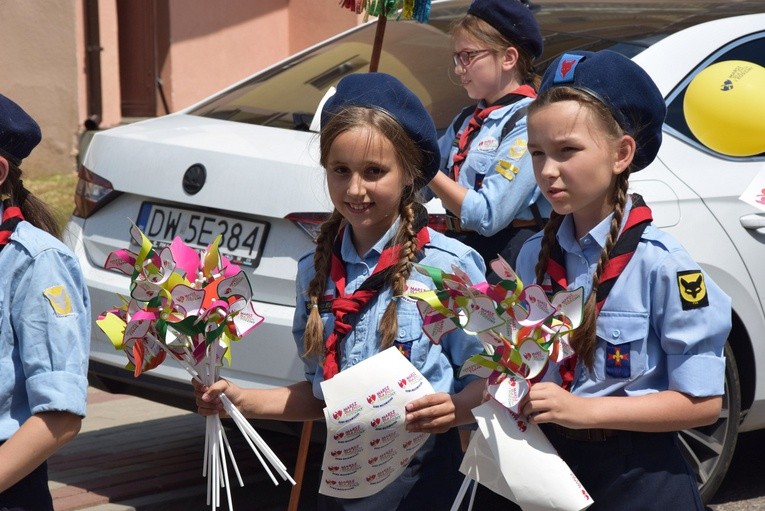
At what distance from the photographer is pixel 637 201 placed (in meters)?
2.65

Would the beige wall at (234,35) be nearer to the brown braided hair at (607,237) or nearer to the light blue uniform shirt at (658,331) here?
the brown braided hair at (607,237)

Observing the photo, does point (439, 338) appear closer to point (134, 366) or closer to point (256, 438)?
point (256, 438)

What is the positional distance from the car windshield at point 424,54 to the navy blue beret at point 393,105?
1612mm

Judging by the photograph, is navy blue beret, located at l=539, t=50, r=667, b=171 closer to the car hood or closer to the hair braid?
the hair braid

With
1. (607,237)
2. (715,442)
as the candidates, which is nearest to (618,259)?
(607,237)

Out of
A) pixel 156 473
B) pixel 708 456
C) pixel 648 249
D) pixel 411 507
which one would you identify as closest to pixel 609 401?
pixel 648 249

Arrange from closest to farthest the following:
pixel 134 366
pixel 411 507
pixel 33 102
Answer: pixel 134 366 → pixel 411 507 → pixel 33 102

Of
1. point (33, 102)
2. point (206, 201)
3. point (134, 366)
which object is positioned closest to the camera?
point (134, 366)

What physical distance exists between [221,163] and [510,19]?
43.3 inches

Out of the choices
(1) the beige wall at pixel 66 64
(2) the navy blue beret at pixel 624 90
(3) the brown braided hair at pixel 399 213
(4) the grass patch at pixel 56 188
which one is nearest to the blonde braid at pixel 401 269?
(3) the brown braided hair at pixel 399 213

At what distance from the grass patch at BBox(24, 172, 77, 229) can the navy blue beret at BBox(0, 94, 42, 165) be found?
6.93 meters

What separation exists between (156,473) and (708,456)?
7.05ft

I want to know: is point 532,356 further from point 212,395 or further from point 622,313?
point 212,395

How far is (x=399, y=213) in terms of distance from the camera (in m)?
2.84
